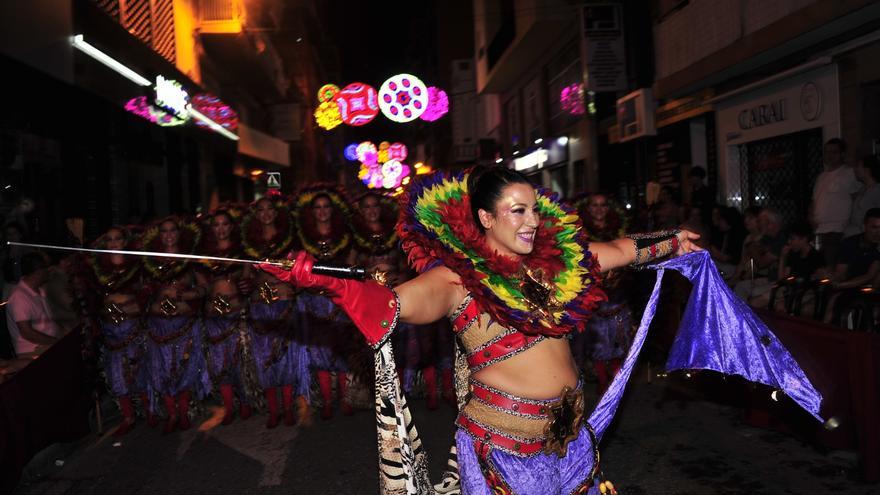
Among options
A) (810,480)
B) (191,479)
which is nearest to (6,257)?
(191,479)

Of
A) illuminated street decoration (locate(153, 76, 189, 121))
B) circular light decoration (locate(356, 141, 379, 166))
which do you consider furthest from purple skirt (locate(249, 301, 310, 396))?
circular light decoration (locate(356, 141, 379, 166))

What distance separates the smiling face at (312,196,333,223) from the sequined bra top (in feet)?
16.5

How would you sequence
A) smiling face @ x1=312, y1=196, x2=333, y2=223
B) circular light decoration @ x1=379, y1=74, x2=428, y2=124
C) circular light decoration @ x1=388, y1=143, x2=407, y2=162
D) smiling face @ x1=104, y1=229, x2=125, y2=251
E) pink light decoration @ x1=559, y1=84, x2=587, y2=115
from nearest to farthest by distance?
smiling face @ x1=104, y1=229, x2=125, y2=251 → smiling face @ x1=312, y1=196, x2=333, y2=223 → pink light decoration @ x1=559, y1=84, x2=587, y2=115 → circular light decoration @ x1=379, y1=74, x2=428, y2=124 → circular light decoration @ x1=388, y1=143, x2=407, y2=162

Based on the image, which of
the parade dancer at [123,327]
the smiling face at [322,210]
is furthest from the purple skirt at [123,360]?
the smiling face at [322,210]

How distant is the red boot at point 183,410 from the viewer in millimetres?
7719

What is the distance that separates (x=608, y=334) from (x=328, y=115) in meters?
15.2

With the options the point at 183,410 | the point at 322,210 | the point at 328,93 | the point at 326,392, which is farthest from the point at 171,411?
the point at 328,93

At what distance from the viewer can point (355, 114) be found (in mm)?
21938

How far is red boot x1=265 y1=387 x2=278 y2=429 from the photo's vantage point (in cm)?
755

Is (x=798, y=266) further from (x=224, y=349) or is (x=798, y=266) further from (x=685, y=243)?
(x=224, y=349)

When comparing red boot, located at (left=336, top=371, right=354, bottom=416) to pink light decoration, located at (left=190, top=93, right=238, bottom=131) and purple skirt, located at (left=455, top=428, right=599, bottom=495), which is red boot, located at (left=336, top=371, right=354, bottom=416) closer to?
purple skirt, located at (left=455, top=428, right=599, bottom=495)

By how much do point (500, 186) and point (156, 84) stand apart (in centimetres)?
1450

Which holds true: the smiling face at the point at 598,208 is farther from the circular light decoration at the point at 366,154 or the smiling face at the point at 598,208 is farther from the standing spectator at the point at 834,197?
the circular light decoration at the point at 366,154

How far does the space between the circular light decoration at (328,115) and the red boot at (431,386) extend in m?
14.3
